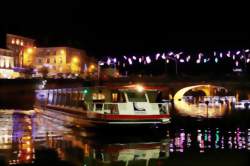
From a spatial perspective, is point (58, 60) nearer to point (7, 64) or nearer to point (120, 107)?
point (7, 64)

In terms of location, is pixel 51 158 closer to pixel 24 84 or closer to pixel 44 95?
pixel 44 95

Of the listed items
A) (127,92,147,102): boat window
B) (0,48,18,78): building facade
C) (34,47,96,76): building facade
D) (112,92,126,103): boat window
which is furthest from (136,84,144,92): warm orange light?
(34,47,96,76): building facade

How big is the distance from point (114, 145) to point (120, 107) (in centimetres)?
493

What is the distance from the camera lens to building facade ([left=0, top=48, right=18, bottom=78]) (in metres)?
130

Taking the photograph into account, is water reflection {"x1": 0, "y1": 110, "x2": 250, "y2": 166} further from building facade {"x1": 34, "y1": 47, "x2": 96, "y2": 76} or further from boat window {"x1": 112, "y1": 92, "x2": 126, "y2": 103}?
building facade {"x1": 34, "y1": 47, "x2": 96, "y2": 76}

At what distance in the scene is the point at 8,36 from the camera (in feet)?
453

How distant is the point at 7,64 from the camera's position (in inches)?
5192

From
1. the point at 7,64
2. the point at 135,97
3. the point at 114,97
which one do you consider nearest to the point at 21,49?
the point at 7,64

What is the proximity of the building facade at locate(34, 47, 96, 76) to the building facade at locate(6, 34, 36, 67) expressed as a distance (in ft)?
6.63

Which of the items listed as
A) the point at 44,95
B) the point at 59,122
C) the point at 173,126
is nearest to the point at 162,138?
the point at 173,126

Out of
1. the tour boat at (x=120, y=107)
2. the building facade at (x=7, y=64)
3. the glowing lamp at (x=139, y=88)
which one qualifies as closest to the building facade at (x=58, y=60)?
the building facade at (x=7, y=64)

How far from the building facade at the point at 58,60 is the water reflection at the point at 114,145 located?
105550mm

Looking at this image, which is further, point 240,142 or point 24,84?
point 24,84

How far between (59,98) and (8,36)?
9835 cm
